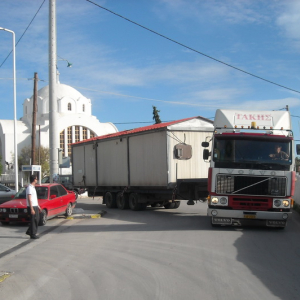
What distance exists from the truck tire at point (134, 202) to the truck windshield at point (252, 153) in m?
7.74

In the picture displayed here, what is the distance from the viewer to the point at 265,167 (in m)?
11.8

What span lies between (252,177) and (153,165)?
6.39 m

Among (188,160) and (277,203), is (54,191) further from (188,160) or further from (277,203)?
(277,203)

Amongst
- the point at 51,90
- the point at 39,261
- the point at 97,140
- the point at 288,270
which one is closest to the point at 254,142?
the point at 288,270

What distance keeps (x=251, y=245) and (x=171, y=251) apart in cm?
198

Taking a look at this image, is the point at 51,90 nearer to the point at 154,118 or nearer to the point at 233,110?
the point at 233,110

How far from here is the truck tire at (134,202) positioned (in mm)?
19250

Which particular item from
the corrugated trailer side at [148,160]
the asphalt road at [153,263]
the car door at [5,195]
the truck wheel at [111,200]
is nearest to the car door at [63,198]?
the asphalt road at [153,263]

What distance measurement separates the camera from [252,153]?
39.3 ft

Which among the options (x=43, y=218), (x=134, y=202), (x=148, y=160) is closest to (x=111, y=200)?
(x=134, y=202)

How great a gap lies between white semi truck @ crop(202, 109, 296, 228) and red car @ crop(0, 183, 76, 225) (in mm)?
6101

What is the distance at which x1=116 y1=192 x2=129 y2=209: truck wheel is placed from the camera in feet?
66.5

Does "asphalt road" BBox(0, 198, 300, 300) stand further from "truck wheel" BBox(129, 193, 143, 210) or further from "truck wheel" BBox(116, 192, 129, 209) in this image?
"truck wheel" BBox(116, 192, 129, 209)

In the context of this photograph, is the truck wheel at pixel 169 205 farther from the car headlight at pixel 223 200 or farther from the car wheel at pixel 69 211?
the car headlight at pixel 223 200
